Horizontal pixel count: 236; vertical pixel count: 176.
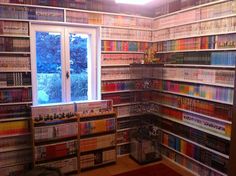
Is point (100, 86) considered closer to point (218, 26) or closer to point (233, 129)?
point (218, 26)

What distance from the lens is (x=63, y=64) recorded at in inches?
131

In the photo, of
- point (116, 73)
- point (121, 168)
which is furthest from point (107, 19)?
point (121, 168)

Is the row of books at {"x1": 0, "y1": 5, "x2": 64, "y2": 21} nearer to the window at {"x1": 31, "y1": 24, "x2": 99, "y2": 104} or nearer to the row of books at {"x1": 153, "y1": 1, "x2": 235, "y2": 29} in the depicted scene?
the window at {"x1": 31, "y1": 24, "x2": 99, "y2": 104}

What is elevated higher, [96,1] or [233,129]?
[96,1]

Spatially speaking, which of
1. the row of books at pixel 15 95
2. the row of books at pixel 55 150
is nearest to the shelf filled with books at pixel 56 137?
the row of books at pixel 55 150

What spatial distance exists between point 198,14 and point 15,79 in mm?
2649

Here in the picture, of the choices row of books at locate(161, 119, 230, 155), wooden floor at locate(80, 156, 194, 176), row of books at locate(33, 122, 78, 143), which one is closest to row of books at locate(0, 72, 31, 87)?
row of books at locate(33, 122, 78, 143)

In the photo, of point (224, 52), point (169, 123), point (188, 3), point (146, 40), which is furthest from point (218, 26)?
point (169, 123)

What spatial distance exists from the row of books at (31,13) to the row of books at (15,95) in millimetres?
980

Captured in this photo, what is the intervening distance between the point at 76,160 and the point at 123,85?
1.42 meters

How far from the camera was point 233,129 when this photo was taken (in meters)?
0.93

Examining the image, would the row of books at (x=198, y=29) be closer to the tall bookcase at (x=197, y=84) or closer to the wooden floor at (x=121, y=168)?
the tall bookcase at (x=197, y=84)

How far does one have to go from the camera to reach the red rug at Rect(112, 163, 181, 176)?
122 inches

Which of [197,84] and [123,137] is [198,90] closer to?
[197,84]
